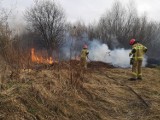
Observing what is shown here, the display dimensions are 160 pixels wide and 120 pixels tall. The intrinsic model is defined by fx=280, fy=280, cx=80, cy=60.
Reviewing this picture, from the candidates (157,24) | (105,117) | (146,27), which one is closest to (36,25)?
(146,27)

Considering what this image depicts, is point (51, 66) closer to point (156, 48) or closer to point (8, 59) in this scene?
point (8, 59)

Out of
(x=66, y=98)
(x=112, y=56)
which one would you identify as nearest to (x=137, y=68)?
(x=66, y=98)

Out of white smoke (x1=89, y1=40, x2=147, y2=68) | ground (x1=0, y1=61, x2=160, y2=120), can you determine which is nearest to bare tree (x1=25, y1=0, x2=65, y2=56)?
white smoke (x1=89, y1=40, x2=147, y2=68)

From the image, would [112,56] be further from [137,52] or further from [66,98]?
[66,98]

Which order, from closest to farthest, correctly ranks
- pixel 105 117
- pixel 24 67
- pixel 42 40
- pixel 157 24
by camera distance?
pixel 105 117, pixel 24 67, pixel 42 40, pixel 157 24

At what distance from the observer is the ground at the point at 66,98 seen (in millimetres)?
5637

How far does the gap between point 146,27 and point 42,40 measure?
1623 centimetres

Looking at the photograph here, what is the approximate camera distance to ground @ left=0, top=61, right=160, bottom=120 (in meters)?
5.64

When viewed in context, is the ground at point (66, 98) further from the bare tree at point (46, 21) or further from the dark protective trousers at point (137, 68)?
the bare tree at point (46, 21)

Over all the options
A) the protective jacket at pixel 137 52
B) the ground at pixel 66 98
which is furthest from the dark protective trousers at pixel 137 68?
the ground at pixel 66 98

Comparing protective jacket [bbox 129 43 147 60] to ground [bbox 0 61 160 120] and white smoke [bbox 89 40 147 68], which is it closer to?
ground [bbox 0 61 160 120]

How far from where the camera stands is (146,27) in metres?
43.4

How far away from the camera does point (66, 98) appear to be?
660 cm

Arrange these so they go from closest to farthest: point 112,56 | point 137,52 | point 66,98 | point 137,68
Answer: point 66,98
point 137,68
point 137,52
point 112,56
